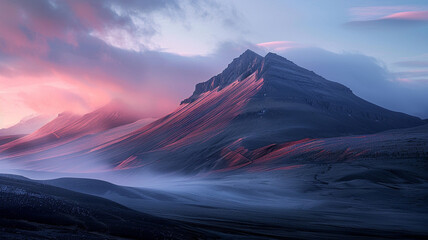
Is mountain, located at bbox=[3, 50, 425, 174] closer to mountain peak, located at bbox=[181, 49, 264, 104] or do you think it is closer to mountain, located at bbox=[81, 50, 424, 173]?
mountain peak, located at bbox=[181, 49, 264, 104]

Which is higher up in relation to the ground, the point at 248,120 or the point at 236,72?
the point at 236,72

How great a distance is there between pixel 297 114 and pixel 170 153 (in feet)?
109

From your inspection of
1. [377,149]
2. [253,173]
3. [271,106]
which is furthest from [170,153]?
[377,149]

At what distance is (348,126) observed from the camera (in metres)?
116

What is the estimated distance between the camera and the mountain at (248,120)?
→ 9825 centimetres

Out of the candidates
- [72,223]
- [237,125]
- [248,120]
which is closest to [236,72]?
[248,120]

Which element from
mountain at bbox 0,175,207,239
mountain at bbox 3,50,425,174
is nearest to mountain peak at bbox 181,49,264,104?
mountain at bbox 3,50,425,174

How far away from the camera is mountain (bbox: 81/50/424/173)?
322 ft

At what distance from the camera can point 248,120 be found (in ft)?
378

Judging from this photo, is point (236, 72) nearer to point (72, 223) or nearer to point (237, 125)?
point (237, 125)

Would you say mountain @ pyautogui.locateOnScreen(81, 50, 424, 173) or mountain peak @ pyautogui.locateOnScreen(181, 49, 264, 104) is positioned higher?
mountain peak @ pyautogui.locateOnScreen(181, 49, 264, 104)

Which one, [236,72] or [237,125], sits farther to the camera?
[236,72]

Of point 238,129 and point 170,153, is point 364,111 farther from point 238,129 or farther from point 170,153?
point 170,153

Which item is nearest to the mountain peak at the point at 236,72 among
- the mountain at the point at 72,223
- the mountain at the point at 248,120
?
the mountain at the point at 248,120
